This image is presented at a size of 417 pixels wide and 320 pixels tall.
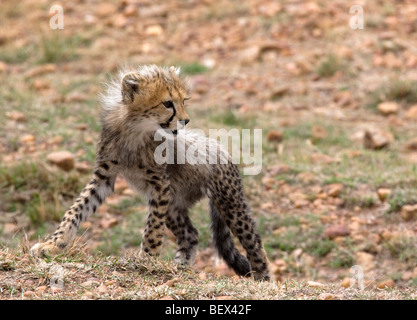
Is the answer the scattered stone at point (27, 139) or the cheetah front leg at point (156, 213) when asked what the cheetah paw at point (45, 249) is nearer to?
the cheetah front leg at point (156, 213)

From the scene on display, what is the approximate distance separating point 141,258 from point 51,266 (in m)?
0.59

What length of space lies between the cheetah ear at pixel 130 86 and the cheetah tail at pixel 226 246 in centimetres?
110

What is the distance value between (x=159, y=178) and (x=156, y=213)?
0.81ft

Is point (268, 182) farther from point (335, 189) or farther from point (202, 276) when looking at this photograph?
point (202, 276)

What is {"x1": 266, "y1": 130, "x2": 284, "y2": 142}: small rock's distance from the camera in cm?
862

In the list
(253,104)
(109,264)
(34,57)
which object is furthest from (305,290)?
(34,57)

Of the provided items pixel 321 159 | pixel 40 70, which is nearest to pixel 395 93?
pixel 321 159

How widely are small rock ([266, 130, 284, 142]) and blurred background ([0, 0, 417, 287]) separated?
0.04m

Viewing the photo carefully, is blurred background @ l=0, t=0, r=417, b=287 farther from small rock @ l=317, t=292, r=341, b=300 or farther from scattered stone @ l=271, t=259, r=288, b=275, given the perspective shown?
small rock @ l=317, t=292, r=341, b=300

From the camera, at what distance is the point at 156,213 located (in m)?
5.18

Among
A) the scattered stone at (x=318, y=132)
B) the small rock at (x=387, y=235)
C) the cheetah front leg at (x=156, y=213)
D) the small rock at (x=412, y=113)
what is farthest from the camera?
the small rock at (x=412, y=113)

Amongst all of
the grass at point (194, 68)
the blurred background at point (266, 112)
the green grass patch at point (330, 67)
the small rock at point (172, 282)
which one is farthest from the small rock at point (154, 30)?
the small rock at point (172, 282)

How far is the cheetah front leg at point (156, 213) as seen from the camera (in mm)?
5145

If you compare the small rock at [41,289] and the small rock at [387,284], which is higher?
the small rock at [41,289]
